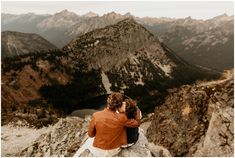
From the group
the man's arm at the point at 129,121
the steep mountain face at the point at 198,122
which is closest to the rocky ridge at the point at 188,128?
the steep mountain face at the point at 198,122

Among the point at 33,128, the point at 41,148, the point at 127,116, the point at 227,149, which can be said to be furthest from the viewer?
the point at 33,128

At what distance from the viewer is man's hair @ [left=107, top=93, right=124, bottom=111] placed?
48.2 feet

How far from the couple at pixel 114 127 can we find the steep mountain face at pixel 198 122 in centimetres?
1206

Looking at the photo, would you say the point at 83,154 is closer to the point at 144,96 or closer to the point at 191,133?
the point at 191,133

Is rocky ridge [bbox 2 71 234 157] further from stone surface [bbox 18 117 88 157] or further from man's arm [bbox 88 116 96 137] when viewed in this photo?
man's arm [bbox 88 116 96 137]

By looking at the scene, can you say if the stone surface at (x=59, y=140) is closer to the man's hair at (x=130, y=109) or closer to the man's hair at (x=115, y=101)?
the man's hair at (x=130, y=109)

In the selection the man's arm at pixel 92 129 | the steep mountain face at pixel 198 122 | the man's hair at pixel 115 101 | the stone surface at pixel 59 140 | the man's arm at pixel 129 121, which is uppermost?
the man's hair at pixel 115 101

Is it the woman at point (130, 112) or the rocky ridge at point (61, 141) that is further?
the rocky ridge at point (61, 141)

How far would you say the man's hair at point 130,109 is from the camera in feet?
50.5

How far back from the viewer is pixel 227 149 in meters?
26.2

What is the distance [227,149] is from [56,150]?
1225cm

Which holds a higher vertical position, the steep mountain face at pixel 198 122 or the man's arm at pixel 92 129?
the man's arm at pixel 92 129

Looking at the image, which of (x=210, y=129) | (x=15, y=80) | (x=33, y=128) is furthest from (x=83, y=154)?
(x=15, y=80)

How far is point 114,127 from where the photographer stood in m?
15.6
